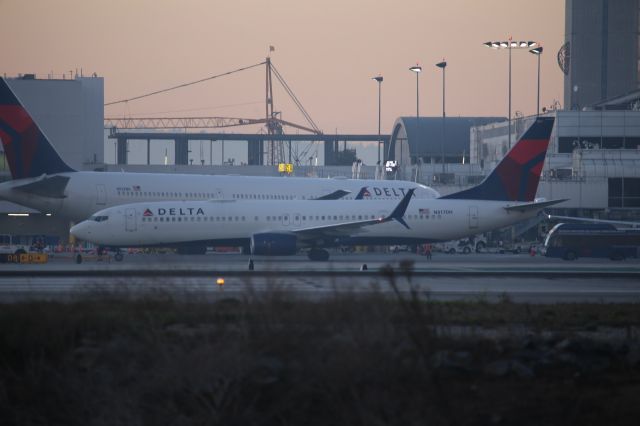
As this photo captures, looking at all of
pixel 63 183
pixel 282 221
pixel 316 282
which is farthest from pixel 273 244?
pixel 316 282

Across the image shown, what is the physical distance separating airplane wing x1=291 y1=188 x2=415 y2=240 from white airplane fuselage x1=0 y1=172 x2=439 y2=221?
31.5 ft

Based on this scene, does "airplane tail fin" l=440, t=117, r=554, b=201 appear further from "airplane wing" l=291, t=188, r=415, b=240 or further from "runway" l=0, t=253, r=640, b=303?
"runway" l=0, t=253, r=640, b=303

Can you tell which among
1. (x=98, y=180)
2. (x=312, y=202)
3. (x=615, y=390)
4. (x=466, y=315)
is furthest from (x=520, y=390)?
(x=98, y=180)

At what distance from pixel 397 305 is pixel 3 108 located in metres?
43.7

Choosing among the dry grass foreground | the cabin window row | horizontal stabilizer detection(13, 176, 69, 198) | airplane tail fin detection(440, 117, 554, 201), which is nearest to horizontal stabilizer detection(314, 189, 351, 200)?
the cabin window row

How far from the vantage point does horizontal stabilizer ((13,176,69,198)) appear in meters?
50.1

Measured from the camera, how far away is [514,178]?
48000 mm

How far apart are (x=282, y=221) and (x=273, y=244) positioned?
2.59 meters

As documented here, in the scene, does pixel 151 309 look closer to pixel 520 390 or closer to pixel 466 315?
pixel 520 390

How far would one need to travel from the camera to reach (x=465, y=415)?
44.0ft

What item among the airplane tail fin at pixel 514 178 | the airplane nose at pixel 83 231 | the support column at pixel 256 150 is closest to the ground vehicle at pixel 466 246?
the airplane tail fin at pixel 514 178

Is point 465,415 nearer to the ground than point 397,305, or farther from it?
nearer to the ground

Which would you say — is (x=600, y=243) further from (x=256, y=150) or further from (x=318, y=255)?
(x=256, y=150)

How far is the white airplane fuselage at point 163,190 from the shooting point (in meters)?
51.0
